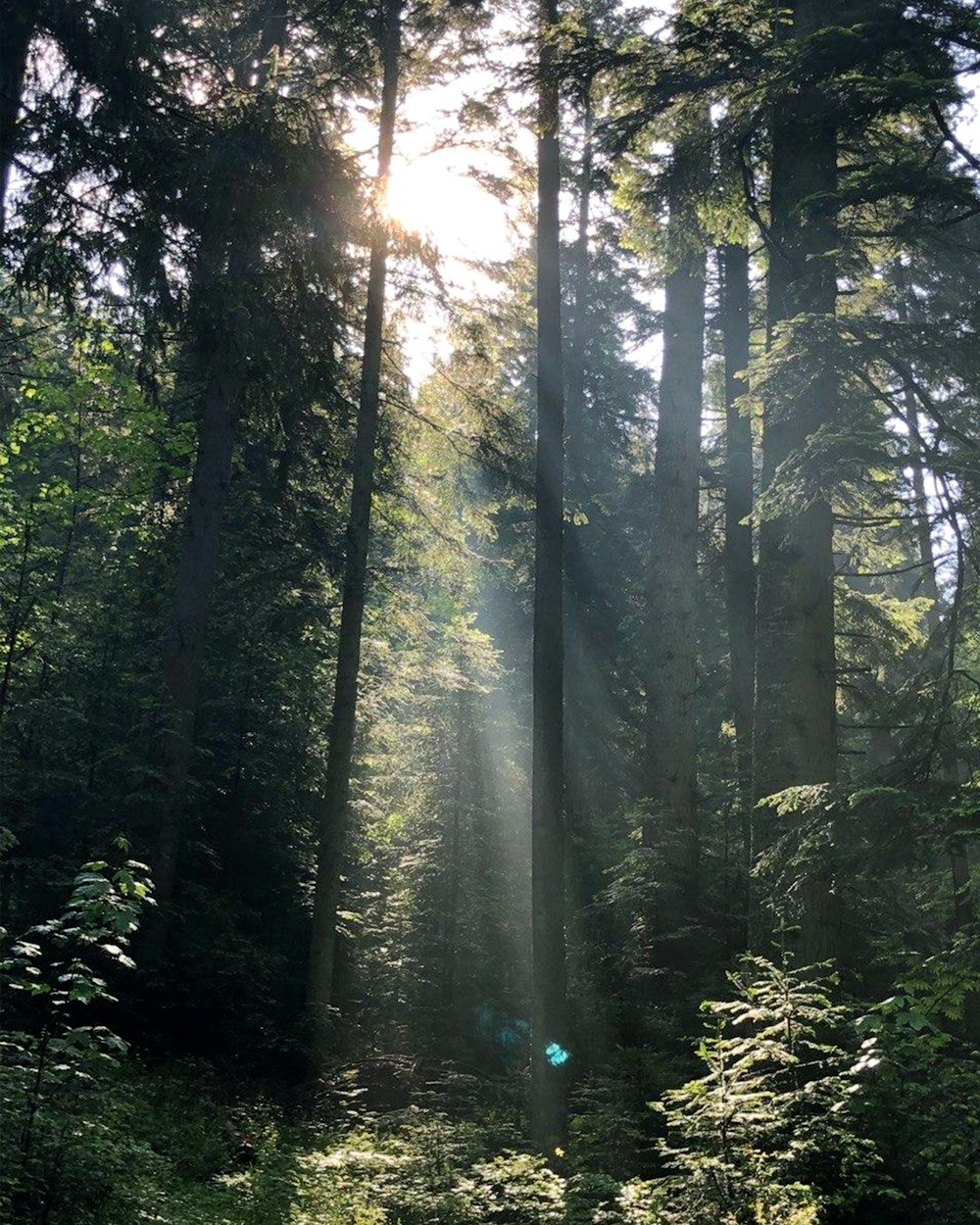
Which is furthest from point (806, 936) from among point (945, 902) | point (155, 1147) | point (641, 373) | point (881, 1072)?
point (641, 373)

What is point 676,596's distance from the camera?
49.7 feet

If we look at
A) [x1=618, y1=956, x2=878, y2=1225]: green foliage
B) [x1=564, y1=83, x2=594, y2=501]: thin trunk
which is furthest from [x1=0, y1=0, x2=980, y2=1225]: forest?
[x1=564, y1=83, x2=594, y2=501]: thin trunk

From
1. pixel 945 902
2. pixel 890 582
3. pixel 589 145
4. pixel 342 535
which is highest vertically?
pixel 890 582

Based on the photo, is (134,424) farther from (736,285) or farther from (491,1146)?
(491,1146)

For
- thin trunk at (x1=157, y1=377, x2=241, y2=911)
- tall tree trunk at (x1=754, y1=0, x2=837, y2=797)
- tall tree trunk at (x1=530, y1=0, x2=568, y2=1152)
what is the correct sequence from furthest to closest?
thin trunk at (x1=157, y1=377, x2=241, y2=911), tall tree trunk at (x1=530, y1=0, x2=568, y2=1152), tall tree trunk at (x1=754, y1=0, x2=837, y2=797)

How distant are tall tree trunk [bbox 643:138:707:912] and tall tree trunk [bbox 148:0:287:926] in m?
5.80

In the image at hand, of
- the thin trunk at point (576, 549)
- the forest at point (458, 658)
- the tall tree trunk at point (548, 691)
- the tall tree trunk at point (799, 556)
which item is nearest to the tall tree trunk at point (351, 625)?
the forest at point (458, 658)

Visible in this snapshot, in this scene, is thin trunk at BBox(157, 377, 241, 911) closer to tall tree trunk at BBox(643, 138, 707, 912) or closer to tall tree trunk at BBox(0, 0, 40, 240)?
tall tree trunk at BBox(0, 0, 40, 240)

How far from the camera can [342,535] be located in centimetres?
1689

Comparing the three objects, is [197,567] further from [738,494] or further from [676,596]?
[738,494]

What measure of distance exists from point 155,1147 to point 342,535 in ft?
32.8

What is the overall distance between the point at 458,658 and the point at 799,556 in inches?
330

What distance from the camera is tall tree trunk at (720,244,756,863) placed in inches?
653

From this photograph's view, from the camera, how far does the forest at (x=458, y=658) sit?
696 cm
